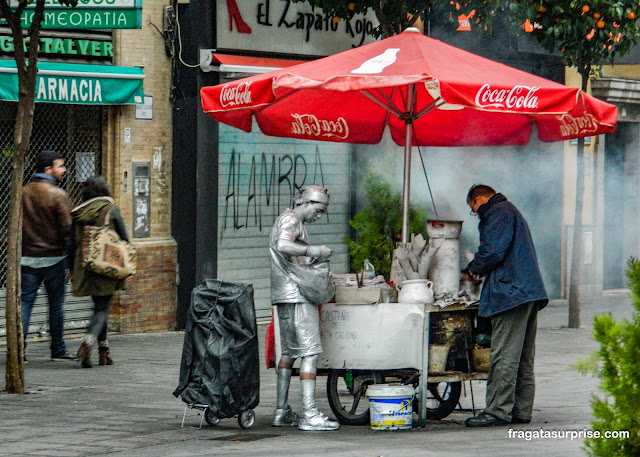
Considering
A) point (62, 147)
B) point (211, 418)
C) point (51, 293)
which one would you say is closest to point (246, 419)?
point (211, 418)

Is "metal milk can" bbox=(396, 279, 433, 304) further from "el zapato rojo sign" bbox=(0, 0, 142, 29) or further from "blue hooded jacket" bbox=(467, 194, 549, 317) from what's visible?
"el zapato rojo sign" bbox=(0, 0, 142, 29)

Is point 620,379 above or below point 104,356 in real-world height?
above

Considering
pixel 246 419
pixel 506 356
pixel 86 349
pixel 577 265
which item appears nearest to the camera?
pixel 246 419

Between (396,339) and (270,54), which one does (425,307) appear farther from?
(270,54)

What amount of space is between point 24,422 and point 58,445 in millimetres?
848

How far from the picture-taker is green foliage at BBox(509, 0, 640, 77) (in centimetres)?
1395

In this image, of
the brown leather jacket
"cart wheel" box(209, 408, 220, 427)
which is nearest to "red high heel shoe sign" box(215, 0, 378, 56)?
the brown leather jacket

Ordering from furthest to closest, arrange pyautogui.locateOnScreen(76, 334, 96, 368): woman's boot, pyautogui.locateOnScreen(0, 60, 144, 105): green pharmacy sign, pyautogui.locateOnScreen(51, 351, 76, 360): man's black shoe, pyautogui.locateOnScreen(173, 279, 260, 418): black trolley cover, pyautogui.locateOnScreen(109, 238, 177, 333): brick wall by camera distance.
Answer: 1. pyautogui.locateOnScreen(109, 238, 177, 333): brick wall
2. pyautogui.locateOnScreen(0, 60, 144, 105): green pharmacy sign
3. pyautogui.locateOnScreen(51, 351, 76, 360): man's black shoe
4. pyautogui.locateOnScreen(76, 334, 96, 368): woman's boot
5. pyautogui.locateOnScreen(173, 279, 260, 418): black trolley cover

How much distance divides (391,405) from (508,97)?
2.18 m

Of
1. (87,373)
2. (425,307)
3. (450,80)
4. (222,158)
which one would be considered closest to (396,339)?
(425,307)

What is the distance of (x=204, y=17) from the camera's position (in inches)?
567

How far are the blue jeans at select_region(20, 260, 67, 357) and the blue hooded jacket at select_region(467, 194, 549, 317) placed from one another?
4.40 metres

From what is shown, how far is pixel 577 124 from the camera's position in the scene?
9328mm

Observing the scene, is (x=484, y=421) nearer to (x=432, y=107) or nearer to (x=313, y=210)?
(x=313, y=210)
